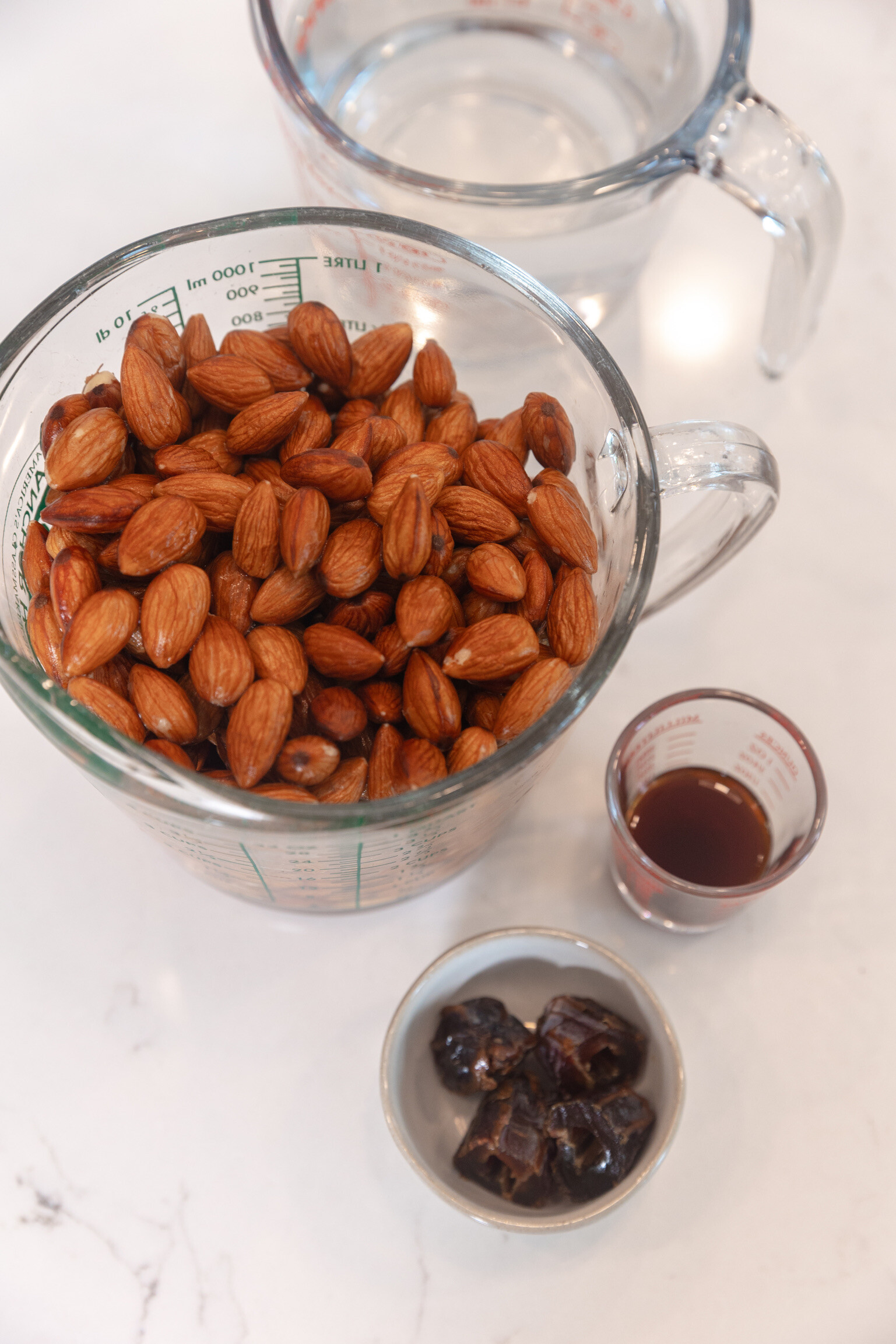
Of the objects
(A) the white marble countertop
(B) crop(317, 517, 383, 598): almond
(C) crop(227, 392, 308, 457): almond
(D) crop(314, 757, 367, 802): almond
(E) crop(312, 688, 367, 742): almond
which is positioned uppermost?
(C) crop(227, 392, 308, 457): almond

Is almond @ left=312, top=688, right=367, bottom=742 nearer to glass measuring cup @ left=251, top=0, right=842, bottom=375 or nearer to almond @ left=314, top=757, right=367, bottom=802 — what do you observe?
almond @ left=314, top=757, right=367, bottom=802

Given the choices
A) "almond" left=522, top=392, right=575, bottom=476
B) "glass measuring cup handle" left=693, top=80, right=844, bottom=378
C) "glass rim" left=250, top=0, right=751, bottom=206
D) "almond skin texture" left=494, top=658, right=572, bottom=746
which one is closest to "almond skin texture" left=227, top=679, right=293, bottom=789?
"almond skin texture" left=494, top=658, right=572, bottom=746

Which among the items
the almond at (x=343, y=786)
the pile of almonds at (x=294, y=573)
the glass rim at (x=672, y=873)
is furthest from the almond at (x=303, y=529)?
the glass rim at (x=672, y=873)

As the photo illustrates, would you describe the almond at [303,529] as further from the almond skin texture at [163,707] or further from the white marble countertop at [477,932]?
the white marble countertop at [477,932]

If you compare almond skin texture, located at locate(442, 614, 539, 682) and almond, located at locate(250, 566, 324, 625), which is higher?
almond, located at locate(250, 566, 324, 625)

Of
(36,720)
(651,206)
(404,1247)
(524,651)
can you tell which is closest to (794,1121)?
(404,1247)
